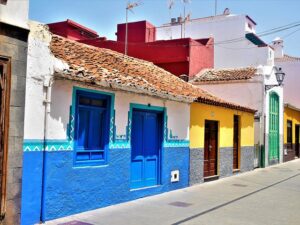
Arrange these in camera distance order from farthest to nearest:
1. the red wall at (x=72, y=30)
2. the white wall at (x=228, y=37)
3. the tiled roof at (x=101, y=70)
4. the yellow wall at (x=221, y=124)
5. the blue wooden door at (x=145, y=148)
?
1. the white wall at (x=228, y=37)
2. the red wall at (x=72, y=30)
3. the yellow wall at (x=221, y=124)
4. the blue wooden door at (x=145, y=148)
5. the tiled roof at (x=101, y=70)

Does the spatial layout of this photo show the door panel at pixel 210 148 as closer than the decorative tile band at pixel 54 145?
No

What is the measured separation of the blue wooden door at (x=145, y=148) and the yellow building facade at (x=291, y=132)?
54.3 feet

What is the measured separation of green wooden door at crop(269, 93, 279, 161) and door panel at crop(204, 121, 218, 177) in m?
8.28

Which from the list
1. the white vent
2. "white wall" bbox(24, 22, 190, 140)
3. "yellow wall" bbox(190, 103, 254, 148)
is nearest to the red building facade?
"yellow wall" bbox(190, 103, 254, 148)

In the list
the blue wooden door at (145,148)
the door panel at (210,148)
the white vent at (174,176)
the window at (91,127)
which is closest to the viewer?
the window at (91,127)

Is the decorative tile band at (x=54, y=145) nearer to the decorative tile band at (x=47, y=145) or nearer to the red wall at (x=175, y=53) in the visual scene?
the decorative tile band at (x=47, y=145)

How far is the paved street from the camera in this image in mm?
8039

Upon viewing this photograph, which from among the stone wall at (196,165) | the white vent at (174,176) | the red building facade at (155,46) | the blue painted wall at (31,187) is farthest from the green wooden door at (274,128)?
the blue painted wall at (31,187)

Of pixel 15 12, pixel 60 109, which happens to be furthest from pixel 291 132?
pixel 15 12

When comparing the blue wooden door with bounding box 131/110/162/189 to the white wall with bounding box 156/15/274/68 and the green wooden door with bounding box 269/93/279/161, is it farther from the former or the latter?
the white wall with bounding box 156/15/274/68

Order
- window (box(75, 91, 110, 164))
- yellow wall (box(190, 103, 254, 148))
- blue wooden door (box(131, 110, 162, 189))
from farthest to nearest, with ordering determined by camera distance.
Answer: yellow wall (box(190, 103, 254, 148)) → blue wooden door (box(131, 110, 162, 189)) → window (box(75, 91, 110, 164))

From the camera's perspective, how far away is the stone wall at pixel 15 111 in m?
6.55

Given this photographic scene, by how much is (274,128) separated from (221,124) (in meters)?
9.16

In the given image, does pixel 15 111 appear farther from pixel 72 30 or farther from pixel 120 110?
pixel 72 30
